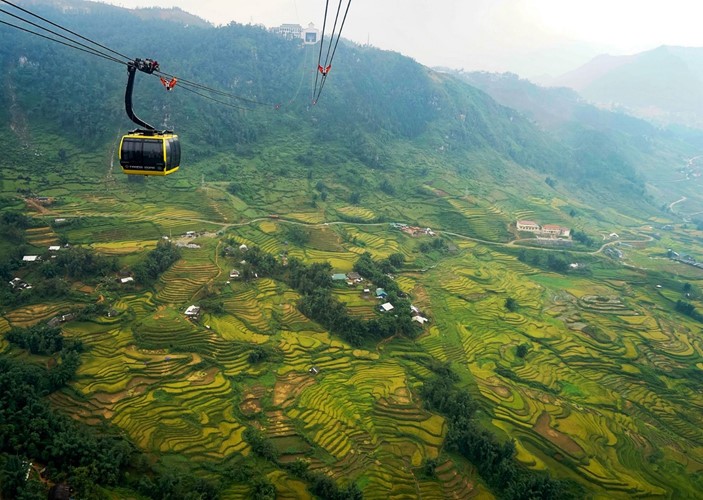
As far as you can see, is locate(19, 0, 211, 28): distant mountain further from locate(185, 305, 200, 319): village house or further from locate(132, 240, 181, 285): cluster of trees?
locate(185, 305, 200, 319): village house

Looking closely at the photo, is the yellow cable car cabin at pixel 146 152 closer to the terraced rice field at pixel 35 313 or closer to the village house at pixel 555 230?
the terraced rice field at pixel 35 313

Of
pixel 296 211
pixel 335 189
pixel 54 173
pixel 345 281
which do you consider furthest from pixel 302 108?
pixel 345 281

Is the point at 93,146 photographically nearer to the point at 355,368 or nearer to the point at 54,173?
the point at 54,173

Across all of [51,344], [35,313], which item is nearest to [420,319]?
[51,344]

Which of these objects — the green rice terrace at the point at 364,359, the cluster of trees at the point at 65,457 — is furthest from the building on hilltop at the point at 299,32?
the cluster of trees at the point at 65,457

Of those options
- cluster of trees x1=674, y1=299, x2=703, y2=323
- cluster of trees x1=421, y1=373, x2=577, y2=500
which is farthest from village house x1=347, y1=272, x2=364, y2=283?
cluster of trees x1=674, y1=299, x2=703, y2=323

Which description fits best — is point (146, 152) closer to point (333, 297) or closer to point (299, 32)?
point (333, 297)
